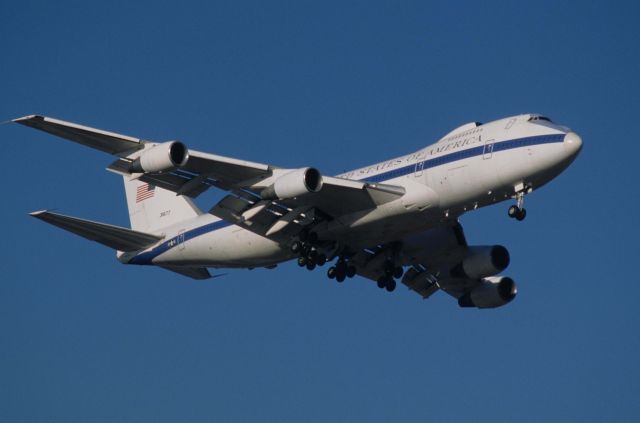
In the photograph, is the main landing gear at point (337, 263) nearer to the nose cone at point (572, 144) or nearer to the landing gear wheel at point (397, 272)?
the landing gear wheel at point (397, 272)

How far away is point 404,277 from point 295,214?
864cm

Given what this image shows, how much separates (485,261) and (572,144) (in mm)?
9298

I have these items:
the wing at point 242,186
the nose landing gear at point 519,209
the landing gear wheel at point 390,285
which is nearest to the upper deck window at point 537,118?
the nose landing gear at point 519,209

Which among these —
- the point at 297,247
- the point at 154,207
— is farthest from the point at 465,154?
the point at 154,207

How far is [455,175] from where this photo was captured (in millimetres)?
40438

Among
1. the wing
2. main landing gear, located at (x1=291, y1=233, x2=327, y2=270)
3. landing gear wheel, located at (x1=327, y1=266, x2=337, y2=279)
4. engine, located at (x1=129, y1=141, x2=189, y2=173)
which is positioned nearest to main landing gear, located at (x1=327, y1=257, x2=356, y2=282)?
landing gear wheel, located at (x1=327, y1=266, x2=337, y2=279)

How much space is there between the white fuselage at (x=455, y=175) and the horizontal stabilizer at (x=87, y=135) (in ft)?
21.7

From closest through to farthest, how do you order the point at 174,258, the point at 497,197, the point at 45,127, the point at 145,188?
the point at 45,127, the point at 497,197, the point at 174,258, the point at 145,188

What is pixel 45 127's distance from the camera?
38.2 m

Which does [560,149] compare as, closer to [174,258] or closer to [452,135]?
[452,135]

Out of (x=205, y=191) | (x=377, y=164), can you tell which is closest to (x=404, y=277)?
(x=377, y=164)

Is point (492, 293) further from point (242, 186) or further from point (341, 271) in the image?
point (242, 186)

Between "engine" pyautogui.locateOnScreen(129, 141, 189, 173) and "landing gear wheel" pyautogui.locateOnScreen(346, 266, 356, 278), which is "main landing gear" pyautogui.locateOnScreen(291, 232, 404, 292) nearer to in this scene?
"landing gear wheel" pyautogui.locateOnScreen(346, 266, 356, 278)

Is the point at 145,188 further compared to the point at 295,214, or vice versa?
the point at 145,188
